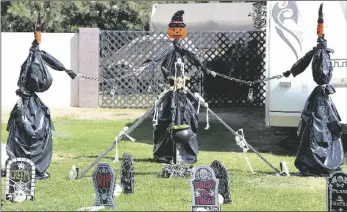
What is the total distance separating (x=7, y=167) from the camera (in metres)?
7.27

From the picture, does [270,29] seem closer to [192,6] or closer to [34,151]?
[34,151]

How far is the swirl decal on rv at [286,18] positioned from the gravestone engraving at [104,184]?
4449 mm

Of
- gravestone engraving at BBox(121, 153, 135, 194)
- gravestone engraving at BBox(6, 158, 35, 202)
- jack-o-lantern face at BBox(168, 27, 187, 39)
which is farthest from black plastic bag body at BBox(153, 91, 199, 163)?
gravestone engraving at BBox(6, 158, 35, 202)

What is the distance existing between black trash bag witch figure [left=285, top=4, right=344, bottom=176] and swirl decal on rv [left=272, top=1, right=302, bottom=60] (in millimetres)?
1427

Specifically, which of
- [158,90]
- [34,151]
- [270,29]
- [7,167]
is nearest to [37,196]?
[7,167]

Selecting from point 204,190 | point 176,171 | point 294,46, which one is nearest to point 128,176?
point 176,171

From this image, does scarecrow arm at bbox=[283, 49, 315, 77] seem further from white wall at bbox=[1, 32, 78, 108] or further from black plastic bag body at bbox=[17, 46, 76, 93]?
white wall at bbox=[1, 32, 78, 108]

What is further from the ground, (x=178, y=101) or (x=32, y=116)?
(x=178, y=101)

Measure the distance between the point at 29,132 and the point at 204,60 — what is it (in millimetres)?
9404

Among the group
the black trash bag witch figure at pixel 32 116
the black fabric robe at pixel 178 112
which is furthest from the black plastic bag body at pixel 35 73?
the black fabric robe at pixel 178 112

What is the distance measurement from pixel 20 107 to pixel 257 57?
9918mm

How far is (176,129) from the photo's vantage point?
345 inches

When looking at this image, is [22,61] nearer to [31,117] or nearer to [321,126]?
[31,117]

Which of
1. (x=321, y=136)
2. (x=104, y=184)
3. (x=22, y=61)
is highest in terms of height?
(x=22, y=61)
